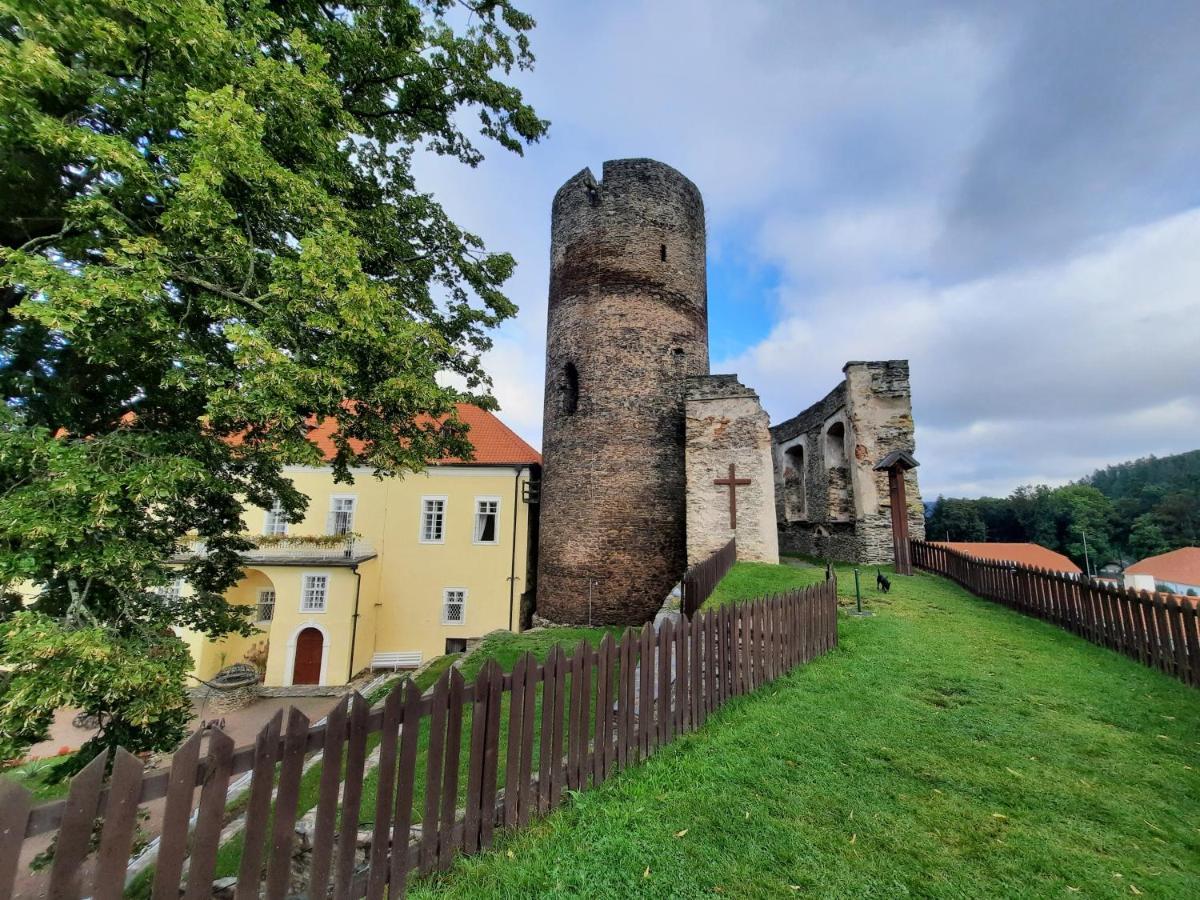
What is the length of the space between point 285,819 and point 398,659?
693 inches

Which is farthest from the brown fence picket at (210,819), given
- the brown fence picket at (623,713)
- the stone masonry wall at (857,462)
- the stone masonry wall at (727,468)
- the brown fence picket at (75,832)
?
the stone masonry wall at (857,462)

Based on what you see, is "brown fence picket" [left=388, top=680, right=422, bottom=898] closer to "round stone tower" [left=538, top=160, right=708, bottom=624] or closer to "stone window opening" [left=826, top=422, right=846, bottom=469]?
"round stone tower" [left=538, top=160, right=708, bottom=624]

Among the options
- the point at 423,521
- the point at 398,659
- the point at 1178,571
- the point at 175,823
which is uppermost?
the point at 423,521

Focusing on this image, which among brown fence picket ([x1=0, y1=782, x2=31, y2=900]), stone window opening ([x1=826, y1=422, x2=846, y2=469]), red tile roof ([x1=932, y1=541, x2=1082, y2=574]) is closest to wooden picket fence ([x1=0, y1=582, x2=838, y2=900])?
brown fence picket ([x1=0, y1=782, x2=31, y2=900])

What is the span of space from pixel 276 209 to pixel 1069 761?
8.20m

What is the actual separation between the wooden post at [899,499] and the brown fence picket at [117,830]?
1218cm

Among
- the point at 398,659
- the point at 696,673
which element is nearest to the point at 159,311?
the point at 696,673

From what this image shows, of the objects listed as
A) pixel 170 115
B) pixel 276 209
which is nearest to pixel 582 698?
pixel 276 209

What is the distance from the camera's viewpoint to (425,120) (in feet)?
24.2

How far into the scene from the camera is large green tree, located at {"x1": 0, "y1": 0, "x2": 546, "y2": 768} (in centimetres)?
374

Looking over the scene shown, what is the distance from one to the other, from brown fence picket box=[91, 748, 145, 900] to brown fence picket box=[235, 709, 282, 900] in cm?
40

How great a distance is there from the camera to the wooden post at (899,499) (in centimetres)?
1126

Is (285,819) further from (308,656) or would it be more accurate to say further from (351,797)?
(308,656)

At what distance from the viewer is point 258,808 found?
7.66 ft
